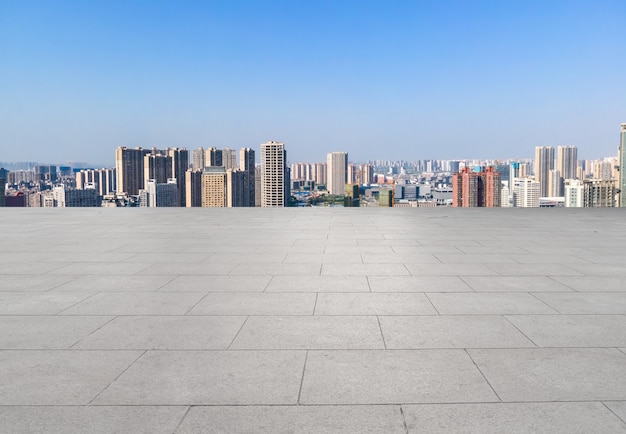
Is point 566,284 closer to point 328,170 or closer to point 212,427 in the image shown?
point 212,427

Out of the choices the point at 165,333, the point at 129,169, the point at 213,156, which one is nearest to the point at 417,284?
the point at 165,333

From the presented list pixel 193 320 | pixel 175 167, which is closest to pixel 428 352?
pixel 193 320

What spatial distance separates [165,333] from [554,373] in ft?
12.1

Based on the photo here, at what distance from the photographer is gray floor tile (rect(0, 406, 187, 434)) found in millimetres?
3361

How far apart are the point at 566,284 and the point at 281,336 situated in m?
4.76

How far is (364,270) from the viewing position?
350 inches

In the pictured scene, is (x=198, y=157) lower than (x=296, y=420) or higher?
higher

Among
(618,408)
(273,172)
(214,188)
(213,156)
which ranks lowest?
(618,408)

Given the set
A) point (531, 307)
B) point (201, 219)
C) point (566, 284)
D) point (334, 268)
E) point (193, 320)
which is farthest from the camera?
point (201, 219)

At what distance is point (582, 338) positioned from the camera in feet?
17.1

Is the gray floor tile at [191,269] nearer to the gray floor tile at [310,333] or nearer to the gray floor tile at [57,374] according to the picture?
the gray floor tile at [310,333]

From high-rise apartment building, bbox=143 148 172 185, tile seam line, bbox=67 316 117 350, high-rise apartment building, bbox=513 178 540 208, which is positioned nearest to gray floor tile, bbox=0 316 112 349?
tile seam line, bbox=67 316 117 350

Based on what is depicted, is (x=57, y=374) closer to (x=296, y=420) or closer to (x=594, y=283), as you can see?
(x=296, y=420)

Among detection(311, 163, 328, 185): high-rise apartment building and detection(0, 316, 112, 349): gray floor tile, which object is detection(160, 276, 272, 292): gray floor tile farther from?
detection(311, 163, 328, 185): high-rise apartment building
